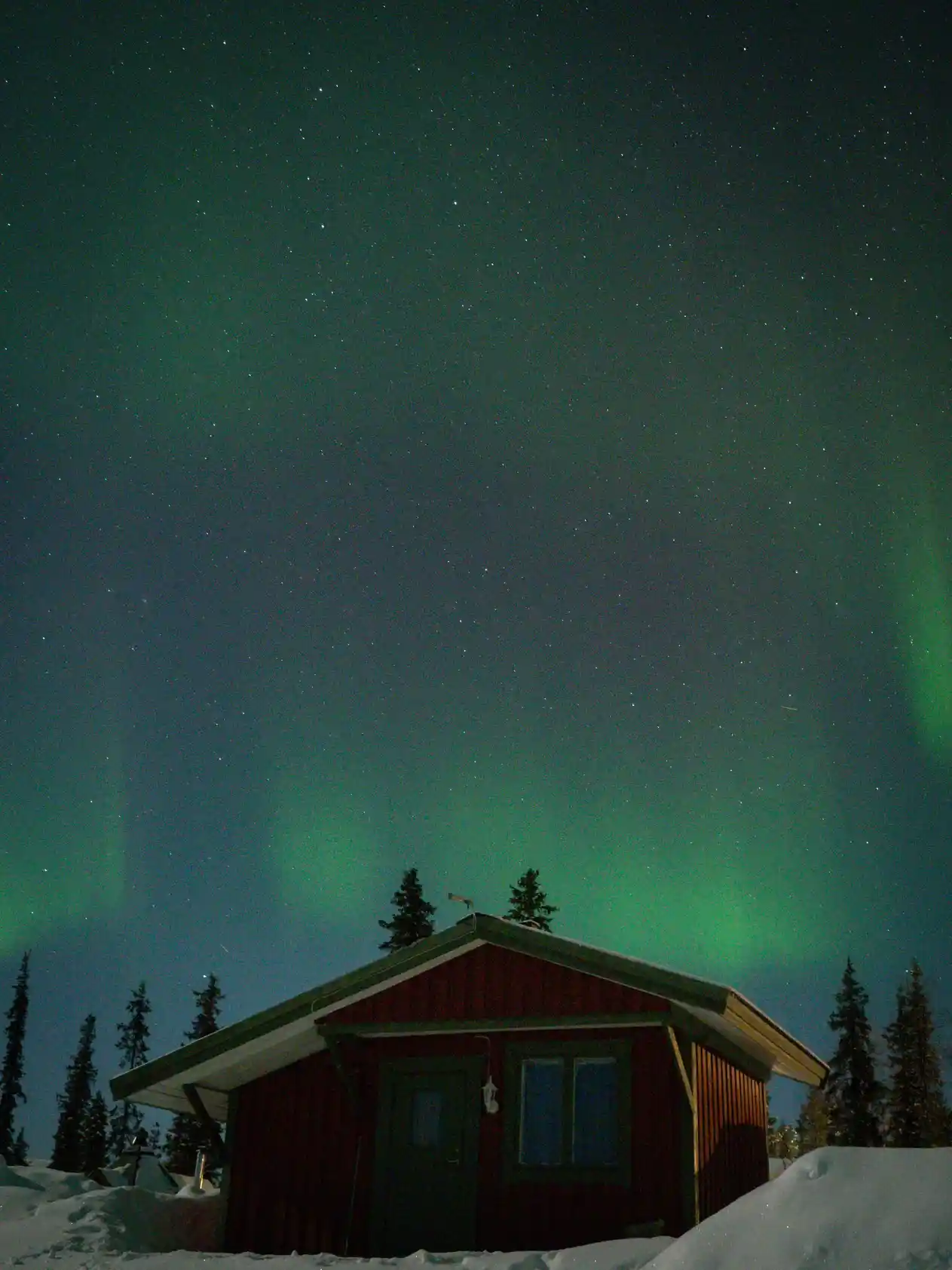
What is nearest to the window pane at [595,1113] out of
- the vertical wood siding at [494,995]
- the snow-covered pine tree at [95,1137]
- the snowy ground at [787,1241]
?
the vertical wood siding at [494,995]

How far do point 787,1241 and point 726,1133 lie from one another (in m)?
7.96

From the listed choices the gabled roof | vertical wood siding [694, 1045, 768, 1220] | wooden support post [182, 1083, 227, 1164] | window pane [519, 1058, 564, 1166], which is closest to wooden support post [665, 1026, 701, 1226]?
vertical wood siding [694, 1045, 768, 1220]

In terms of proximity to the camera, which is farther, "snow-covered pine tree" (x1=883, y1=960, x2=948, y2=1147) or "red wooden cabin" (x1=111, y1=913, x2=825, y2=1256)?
"snow-covered pine tree" (x1=883, y1=960, x2=948, y2=1147)

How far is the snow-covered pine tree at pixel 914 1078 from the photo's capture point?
4700cm

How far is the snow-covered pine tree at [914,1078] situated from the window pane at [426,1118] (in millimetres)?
37426

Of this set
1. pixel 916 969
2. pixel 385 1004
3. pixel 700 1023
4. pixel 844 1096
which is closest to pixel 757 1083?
pixel 700 1023

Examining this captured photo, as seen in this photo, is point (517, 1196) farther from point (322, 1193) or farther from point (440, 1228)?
point (322, 1193)

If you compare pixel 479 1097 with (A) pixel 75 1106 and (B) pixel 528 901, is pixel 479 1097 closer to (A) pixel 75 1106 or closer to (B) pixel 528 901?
(B) pixel 528 901

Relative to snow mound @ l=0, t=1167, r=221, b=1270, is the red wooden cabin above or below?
above

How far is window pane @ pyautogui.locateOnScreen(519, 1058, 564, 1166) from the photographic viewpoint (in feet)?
47.3

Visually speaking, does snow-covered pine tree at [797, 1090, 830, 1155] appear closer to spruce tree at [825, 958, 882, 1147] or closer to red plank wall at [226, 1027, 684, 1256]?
spruce tree at [825, 958, 882, 1147]

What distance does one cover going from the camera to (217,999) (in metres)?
55.2

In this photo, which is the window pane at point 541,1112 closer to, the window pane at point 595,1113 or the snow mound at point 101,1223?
the window pane at point 595,1113

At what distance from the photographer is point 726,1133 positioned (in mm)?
15625
